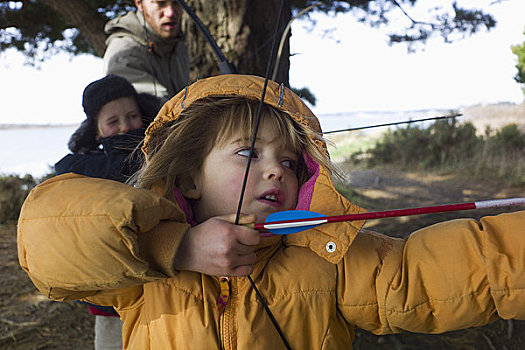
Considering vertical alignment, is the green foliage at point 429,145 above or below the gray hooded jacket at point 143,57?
below

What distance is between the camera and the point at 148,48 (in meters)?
2.09

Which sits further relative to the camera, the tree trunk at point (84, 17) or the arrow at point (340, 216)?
the tree trunk at point (84, 17)

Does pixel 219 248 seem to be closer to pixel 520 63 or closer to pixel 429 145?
pixel 520 63

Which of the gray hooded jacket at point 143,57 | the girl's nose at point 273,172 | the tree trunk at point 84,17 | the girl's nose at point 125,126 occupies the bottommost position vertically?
the girl's nose at point 273,172

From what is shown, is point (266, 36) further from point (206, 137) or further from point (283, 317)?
point (283, 317)

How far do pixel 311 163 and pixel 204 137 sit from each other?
0.32 m

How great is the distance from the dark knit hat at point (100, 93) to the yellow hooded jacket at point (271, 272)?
0.57m

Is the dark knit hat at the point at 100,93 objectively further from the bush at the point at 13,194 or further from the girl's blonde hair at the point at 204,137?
the bush at the point at 13,194

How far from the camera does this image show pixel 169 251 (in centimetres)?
92

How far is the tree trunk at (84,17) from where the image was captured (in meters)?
3.28

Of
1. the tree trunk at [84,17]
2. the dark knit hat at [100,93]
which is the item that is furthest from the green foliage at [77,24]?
the dark knit hat at [100,93]

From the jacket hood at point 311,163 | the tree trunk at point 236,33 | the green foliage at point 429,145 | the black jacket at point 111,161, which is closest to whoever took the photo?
the jacket hood at point 311,163

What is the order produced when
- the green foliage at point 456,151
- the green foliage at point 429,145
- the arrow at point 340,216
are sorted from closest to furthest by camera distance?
the arrow at point 340,216 < the green foliage at point 456,151 < the green foliage at point 429,145

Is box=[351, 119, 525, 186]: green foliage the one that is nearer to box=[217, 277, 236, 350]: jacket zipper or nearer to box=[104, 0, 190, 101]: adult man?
box=[104, 0, 190, 101]: adult man
